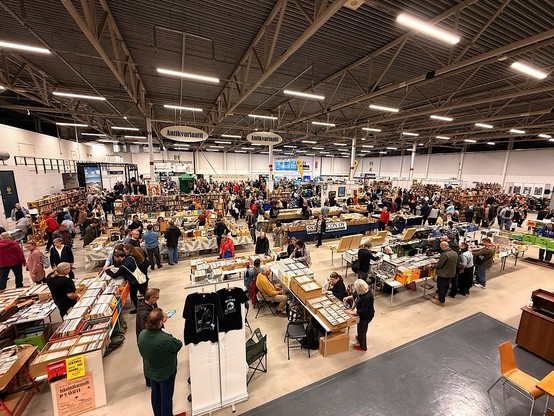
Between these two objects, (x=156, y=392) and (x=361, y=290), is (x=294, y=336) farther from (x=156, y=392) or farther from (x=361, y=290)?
(x=156, y=392)

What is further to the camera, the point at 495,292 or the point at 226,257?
the point at 226,257

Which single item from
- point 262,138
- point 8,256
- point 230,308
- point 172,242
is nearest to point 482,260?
point 230,308

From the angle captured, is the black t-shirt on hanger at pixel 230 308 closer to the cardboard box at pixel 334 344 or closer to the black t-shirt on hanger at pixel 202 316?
the black t-shirt on hanger at pixel 202 316

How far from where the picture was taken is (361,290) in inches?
159

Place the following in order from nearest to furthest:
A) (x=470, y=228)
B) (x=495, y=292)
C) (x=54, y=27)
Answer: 1. (x=54, y=27)
2. (x=495, y=292)
3. (x=470, y=228)

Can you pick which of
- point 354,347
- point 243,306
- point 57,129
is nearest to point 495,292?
point 354,347

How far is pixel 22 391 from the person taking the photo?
11.1ft

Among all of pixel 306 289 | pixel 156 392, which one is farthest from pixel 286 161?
pixel 156 392

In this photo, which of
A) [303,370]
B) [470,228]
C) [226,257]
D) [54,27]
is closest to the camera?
[303,370]

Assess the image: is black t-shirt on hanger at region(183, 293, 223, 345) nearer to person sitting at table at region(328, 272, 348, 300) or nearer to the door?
person sitting at table at region(328, 272, 348, 300)

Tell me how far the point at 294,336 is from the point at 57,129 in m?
21.8

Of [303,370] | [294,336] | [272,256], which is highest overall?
[272,256]

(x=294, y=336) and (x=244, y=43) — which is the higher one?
(x=244, y=43)

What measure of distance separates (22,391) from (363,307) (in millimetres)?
5118
